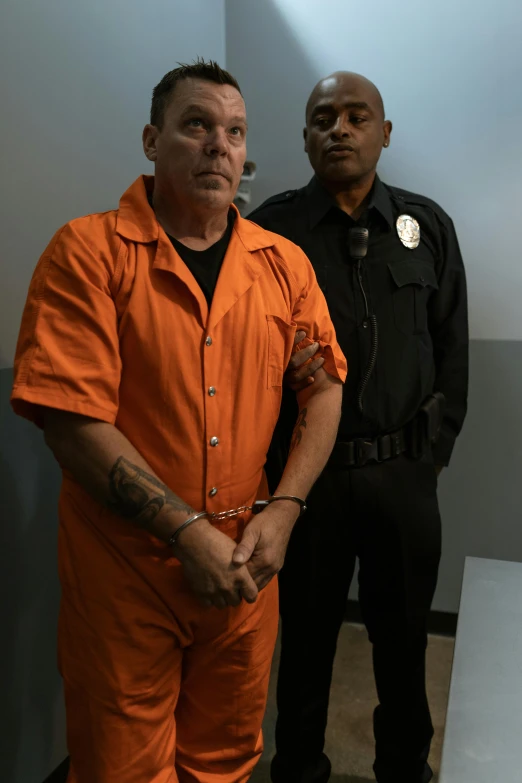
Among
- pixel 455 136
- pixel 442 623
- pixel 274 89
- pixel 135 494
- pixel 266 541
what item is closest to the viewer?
pixel 135 494

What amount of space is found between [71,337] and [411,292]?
96 centimetres

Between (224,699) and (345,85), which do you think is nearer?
(224,699)

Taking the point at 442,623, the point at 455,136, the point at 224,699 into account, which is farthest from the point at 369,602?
the point at 455,136

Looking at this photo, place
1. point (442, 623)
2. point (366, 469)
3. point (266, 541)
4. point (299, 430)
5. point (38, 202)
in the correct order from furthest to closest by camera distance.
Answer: point (442, 623)
point (366, 469)
point (38, 202)
point (299, 430)
point (266, 541)

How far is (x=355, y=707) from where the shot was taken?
2.21 metres

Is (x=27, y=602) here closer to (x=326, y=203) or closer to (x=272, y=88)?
(x=326, y=203)

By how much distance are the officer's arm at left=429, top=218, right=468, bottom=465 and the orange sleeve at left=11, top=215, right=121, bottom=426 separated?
1.03 meters

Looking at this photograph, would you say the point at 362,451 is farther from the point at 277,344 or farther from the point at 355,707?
the point at 355,707

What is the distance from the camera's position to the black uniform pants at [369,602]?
1.68 metres

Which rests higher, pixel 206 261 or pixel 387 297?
pixel 206 261

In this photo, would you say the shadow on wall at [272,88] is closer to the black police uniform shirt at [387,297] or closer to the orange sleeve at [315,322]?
the black police uniform shirt at [387,297]

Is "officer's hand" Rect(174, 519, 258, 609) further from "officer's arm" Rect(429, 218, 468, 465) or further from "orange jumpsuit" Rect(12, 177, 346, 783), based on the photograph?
"officer's arm" Rect(429, 218, 468, 465)

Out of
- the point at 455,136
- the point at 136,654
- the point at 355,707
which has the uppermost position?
the point at 455,136

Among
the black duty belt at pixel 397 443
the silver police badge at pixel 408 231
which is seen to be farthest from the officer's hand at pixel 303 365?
the silver police badge at pixel 408 231
